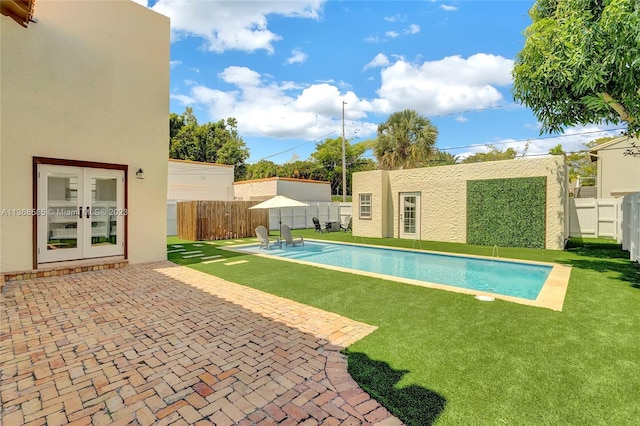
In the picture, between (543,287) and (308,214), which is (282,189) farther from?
(543,287)

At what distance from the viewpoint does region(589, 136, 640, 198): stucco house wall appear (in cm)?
2183

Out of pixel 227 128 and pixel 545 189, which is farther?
pixel 227 128

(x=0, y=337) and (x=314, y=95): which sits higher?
(x=314, y=95)

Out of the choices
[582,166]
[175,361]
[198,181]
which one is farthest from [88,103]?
[582,166]

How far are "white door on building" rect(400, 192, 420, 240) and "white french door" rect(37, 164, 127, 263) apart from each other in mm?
13602

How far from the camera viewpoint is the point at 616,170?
22484 mm

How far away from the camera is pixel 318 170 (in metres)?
48.4

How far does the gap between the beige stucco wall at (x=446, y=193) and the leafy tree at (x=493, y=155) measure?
28.4 metres

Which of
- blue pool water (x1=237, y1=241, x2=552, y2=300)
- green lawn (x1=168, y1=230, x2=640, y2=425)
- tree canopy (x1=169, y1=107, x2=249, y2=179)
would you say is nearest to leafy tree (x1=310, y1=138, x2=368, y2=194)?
tree canopy (x1=169, y1=107, x2=249, y2=179)

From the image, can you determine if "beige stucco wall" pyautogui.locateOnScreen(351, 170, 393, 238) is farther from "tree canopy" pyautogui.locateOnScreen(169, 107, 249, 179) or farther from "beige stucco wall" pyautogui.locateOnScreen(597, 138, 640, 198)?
"tree canopy" pyautogui.locateOnScreen(169, 107, 249, 179)

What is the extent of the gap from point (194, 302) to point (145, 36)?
29.6 feet

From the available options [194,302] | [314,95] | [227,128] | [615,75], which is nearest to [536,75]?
[615,75]

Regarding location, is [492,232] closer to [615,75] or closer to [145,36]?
[615,75]

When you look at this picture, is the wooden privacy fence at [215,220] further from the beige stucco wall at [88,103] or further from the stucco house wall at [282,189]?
the stucco house wall at [282,189]
